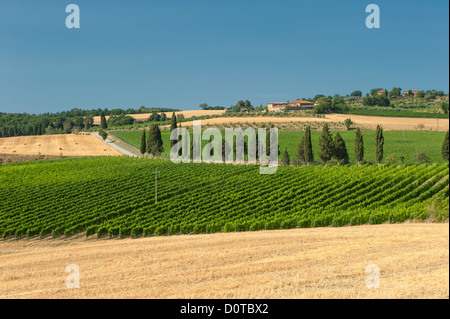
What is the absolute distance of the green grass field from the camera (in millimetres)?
86394

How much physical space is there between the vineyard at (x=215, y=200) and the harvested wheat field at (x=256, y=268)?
9.24 metres

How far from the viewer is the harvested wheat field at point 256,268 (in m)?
14.2

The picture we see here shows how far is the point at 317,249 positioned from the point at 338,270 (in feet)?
12.0

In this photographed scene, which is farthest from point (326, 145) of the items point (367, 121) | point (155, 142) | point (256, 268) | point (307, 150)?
point (256, 268)

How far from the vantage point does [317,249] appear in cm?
1945

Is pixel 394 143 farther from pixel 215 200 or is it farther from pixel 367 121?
pixel 215 200

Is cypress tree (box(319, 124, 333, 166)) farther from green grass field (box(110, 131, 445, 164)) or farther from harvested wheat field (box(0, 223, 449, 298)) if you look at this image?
harvested wheat field (box(0, 223, 449, 298))

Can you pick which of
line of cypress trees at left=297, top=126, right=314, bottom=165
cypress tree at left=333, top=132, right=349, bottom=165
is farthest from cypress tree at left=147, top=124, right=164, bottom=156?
cypress tree at left=333, top=132, right=349, bottom=165

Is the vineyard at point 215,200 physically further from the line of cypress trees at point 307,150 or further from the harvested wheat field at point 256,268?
the line of cypress trees at point 307,150

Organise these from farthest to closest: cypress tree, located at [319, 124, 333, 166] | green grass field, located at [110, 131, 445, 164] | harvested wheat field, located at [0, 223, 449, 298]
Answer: green grass field, located at [110, 131, 445, 164] → cypress tree, located at [319, 124, 333, 166] → harvested wheat field, located at [0, 223, 449, 298]

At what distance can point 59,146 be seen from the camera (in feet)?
388

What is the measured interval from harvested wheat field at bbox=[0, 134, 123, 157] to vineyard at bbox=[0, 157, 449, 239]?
48.8 metres
